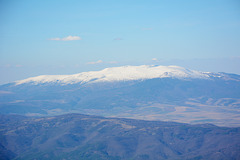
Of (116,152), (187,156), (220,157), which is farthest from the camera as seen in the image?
(116,152)

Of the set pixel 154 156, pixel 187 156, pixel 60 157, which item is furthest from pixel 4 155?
pixel 187 156

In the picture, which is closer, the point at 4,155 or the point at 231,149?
the point at 231,149

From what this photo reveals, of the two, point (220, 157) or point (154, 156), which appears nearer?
point (220, 157)

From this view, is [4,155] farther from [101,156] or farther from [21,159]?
[101,156]

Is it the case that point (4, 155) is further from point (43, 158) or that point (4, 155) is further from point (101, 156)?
point (101, 156)

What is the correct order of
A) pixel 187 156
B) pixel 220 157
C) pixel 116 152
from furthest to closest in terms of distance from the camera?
pixel 116 152 → pixel 187 156 → pixel 220 157

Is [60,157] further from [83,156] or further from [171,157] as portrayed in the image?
[171,157]

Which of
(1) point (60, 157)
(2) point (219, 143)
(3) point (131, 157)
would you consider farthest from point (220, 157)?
(1) point (60, 157)
